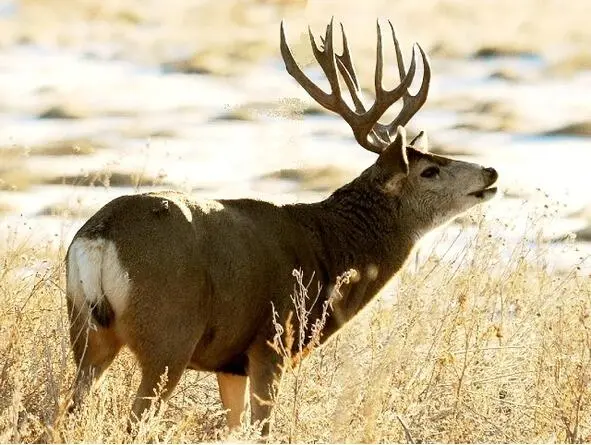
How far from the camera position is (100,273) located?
266 inches

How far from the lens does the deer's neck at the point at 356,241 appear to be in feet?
27.0

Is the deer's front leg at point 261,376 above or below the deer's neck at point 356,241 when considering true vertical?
below

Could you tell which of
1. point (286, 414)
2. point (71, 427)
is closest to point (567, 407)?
point (286, 414)

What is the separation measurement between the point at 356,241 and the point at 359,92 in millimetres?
1535

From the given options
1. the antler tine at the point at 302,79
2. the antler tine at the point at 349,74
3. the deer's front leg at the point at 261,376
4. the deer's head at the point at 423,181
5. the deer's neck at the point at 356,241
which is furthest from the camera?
the antler tine at the point at 349,74

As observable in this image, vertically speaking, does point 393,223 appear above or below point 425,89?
below

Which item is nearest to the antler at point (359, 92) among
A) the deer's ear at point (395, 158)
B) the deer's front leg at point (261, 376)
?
the deer's ear at point (395, 158)

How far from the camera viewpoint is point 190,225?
23.3 feet

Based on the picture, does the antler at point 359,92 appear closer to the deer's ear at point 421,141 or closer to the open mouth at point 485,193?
the deer's ear at point 421,141

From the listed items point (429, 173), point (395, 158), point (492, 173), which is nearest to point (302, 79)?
point (395, 158)

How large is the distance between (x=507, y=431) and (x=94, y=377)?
282 cm

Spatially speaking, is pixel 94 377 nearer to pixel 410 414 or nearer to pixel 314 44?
pixel 410 414

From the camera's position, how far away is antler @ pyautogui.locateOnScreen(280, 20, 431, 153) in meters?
9.16

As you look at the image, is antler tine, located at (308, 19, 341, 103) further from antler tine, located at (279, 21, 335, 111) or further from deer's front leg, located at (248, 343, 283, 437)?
deer's front leg, located at (248, 343, 283, 437)
